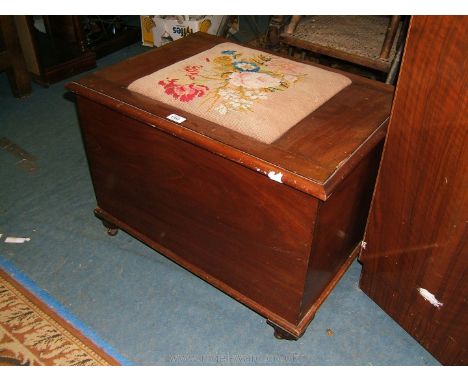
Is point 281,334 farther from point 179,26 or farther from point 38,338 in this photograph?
point 179,26

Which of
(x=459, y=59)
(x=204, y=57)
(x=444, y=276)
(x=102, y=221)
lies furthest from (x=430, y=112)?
(x=102, y=221)

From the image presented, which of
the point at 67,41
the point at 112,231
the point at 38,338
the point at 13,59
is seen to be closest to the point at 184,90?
the point at 112,231

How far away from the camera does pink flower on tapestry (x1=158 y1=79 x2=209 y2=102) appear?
1.01 metres

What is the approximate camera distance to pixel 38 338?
1102 mm

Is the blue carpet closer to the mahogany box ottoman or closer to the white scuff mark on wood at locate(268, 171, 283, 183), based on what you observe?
the mahogany box ottoman

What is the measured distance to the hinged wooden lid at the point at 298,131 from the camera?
826 mm

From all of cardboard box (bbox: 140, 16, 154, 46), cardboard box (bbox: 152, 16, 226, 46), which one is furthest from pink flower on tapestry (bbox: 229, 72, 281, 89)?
cardboard box (bbox: 140, 16, 154, 46)

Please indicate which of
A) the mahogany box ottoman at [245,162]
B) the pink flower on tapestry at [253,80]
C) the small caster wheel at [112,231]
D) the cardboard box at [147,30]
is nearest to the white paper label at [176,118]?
the mahogany box ottoman at [245,162]

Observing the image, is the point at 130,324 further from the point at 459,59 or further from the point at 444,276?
the point at 459,59

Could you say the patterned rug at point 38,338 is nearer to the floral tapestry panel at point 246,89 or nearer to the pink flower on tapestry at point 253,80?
the floral tapestry panel at point 246,89

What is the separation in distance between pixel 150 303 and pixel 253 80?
0.64 metres

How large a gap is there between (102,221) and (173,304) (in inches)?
14.7

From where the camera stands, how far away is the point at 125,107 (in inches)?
39.8

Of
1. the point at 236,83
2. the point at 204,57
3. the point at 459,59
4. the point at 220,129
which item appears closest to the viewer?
the point at 459,59
